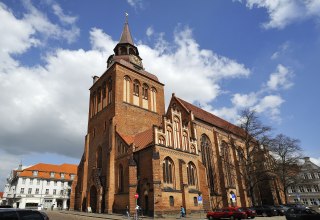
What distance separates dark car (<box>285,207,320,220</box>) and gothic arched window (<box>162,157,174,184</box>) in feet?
37.1

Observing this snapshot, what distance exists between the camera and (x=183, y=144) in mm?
28797

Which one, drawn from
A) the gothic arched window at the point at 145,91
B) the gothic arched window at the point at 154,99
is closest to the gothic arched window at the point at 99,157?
the gothic arched window at the point at 154,99

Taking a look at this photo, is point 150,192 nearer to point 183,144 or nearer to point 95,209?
point 183,144

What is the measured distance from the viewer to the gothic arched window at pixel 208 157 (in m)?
33.2

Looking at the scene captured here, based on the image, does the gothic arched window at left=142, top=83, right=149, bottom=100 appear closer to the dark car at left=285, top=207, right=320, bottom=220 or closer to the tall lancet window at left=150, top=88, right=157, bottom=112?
the tall lancet window at left=150, top=88, right=157, bottom=112

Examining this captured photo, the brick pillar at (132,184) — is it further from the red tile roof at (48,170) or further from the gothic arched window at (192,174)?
the red tile roof at (48,170)

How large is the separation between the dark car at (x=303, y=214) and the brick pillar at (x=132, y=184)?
13.7 m

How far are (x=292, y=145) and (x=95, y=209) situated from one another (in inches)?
1135

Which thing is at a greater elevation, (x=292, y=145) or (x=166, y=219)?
(x=292, y=145)

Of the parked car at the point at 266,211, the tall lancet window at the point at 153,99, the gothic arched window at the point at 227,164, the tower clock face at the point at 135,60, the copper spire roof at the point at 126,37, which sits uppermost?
the copper spire roof at the point at 126,37

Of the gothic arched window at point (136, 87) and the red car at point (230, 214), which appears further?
the gothic arched window at point (136, 87)

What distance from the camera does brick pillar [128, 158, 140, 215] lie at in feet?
78.4

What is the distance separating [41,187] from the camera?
56000mm

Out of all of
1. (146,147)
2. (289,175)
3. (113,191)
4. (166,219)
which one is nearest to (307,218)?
(166,219)
